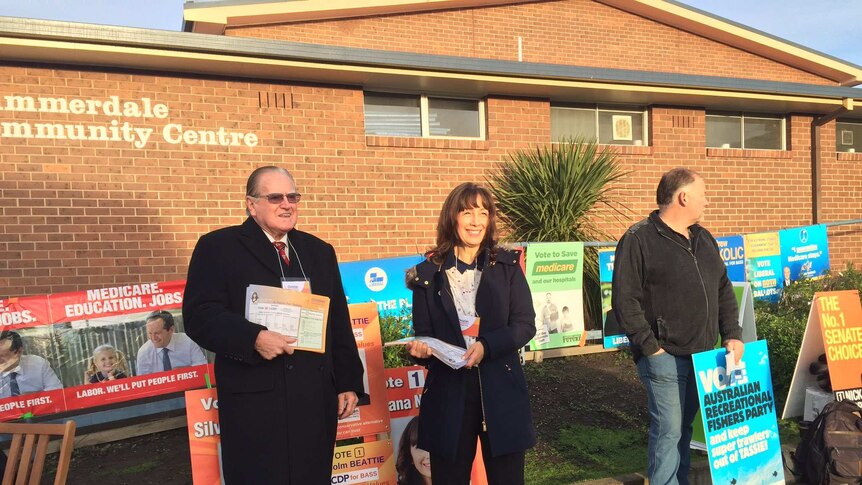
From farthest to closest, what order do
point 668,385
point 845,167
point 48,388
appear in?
1. point 845,167
2. point 48,388
3. point 668,385

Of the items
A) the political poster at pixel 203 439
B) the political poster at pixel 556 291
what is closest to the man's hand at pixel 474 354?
the political poster at pixel 203 439

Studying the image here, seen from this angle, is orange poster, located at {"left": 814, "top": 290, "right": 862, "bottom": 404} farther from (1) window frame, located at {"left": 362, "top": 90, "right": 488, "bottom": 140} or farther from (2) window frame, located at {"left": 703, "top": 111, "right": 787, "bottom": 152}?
(2) window frame, located at {"left": 703, "top": 111, "right": 787, "bottom": 152}

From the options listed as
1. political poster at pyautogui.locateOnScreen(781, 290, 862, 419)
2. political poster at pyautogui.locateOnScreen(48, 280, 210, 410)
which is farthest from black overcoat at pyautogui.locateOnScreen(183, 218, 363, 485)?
political poster at pyautogui.locateOnScreen(781, 290, 862, 419)

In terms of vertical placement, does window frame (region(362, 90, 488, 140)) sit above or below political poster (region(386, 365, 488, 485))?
above

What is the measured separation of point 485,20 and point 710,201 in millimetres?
5403

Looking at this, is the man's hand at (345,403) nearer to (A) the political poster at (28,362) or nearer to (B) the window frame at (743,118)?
(A) the political poster at (28,362)

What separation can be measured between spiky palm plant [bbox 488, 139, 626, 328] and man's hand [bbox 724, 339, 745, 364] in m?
4.11

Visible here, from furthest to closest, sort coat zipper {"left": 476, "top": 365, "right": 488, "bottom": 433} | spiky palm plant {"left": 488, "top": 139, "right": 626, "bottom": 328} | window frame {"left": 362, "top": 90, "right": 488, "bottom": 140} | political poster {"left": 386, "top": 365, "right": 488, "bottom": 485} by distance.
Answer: window frame {"left": 362, "top": 90, "right": 488, "bottom": 140} → spiky palm plant {"left": 488, "top": 139, "right": 626, "bottom": 328} → political poster {"left": 386, "top": 365, "right": 488, "bottom": 485} → coat zipper {"left": 476, "top": 365, "right": 488, "bottom": 433}

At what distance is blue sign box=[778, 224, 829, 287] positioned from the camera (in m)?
8.87

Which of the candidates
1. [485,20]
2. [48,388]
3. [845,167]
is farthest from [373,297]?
[845,167]

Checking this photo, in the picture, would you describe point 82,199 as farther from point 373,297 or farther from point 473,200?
point 473,200

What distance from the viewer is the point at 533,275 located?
698cm

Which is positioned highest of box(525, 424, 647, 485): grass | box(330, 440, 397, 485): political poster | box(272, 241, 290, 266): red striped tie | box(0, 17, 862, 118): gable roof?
box(0, 17, 862, 118): gable roof

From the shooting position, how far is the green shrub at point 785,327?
Answer: 5.96 metres
